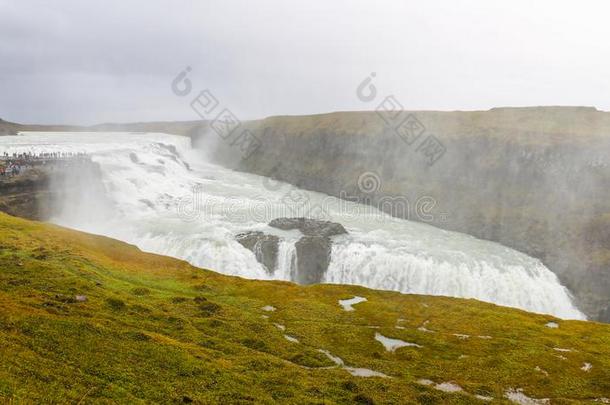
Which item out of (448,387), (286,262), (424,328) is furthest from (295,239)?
(448,387)

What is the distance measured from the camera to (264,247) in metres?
65.8

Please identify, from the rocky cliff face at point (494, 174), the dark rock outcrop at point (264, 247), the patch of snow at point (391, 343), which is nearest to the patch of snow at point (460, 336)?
the patch of snow at point (391, 343)

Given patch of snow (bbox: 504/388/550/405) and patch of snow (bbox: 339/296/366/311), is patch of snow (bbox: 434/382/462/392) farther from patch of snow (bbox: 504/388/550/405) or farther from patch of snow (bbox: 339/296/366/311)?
patch of snow (bbox: 339/296/366/311)

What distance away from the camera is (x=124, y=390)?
680 inches

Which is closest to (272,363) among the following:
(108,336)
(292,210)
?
(108,336)

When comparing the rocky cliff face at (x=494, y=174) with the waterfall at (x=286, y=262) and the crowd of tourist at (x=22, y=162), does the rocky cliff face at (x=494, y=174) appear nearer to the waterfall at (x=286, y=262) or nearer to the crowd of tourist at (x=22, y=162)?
the waterfall at (x=286, y=262)

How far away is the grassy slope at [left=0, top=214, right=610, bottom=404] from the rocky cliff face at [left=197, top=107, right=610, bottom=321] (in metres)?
41.6

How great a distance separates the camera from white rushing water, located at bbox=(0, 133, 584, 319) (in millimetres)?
62906

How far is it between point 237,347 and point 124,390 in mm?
10352

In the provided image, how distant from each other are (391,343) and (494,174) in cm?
8341

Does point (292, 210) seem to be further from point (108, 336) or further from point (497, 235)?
point (108, 336)

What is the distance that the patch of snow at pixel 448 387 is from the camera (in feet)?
80.7

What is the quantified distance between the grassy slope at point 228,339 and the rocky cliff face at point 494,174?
137 feet

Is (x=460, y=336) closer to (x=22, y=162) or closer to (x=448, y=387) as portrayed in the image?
(x=448, y=387)
